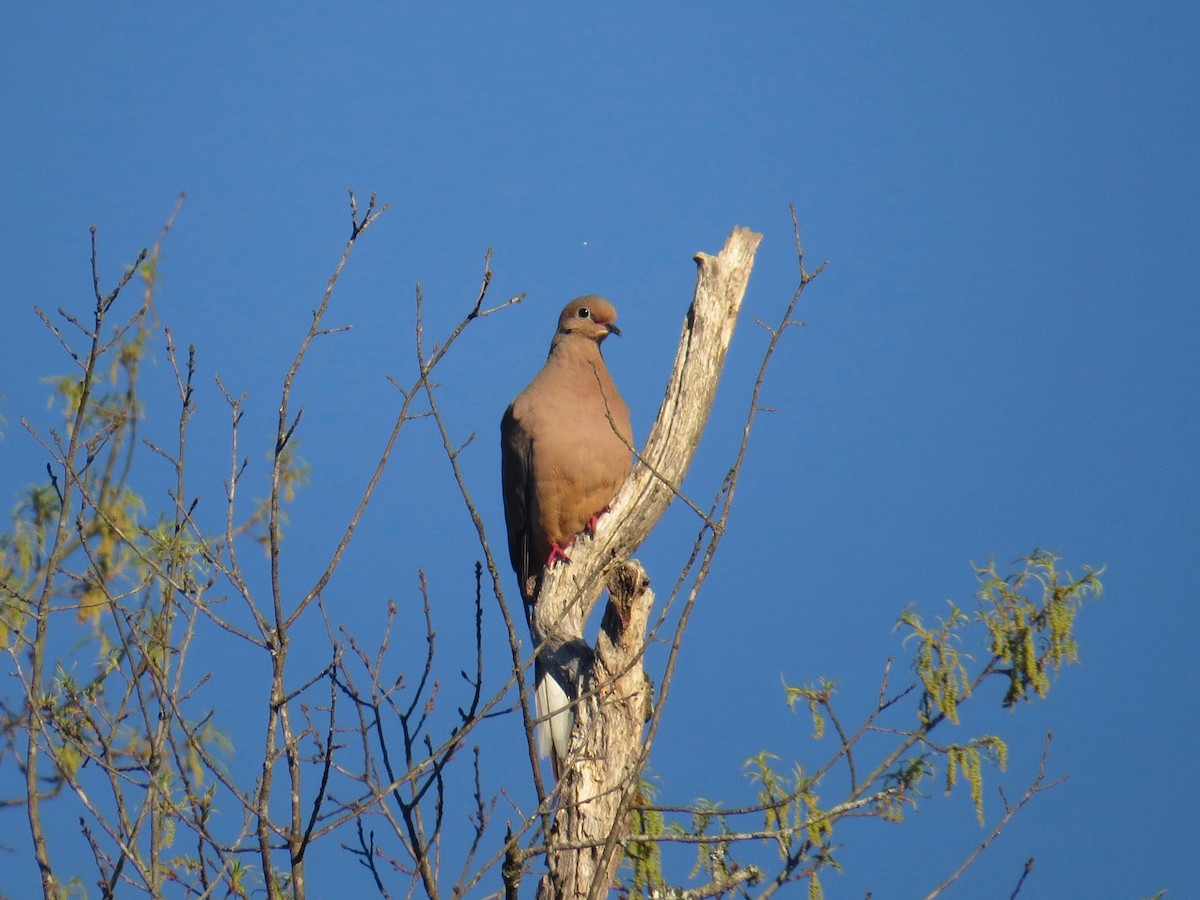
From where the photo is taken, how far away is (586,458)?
4730 mm

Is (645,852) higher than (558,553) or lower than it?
lower

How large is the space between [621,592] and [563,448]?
4.18ft

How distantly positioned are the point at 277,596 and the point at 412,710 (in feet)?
1.24

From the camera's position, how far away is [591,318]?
16.9ft

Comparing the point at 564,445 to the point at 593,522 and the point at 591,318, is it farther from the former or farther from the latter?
the point at 591,318

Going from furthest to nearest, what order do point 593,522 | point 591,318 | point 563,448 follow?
point 591,318 < point 563,448 < point 593,522

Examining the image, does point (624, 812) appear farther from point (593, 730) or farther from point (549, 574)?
point (549, 574)

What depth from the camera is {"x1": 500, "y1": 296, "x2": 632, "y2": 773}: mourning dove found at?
15.5 ft

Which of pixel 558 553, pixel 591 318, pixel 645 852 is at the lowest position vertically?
pixel 645 852

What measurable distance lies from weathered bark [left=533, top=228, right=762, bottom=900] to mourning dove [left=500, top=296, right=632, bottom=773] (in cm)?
28

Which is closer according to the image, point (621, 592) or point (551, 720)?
point (621, 592)

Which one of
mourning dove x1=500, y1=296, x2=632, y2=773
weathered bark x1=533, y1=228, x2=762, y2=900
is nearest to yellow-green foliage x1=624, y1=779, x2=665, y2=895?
weathered bark x1=533, y1=228, x2=762, y2=900

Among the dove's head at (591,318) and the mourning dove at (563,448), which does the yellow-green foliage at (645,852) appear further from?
the dove's head at (591,318)

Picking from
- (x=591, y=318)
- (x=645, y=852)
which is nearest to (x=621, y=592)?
(x=645, y=852)
